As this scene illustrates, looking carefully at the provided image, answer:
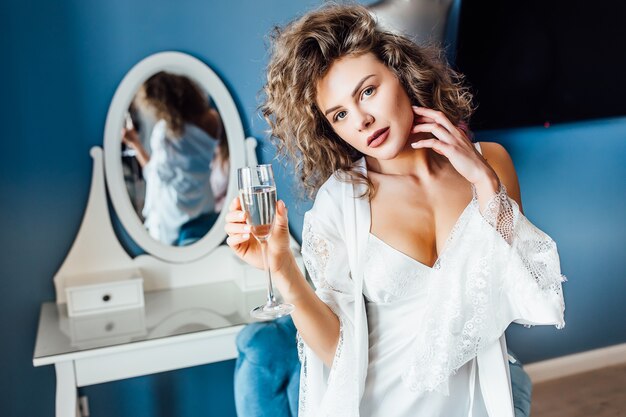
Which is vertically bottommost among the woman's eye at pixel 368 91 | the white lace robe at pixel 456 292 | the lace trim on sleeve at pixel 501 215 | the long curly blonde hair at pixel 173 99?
the white lace robe at pixel 456 292

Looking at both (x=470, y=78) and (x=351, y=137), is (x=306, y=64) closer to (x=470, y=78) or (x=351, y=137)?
(x=351, y=137)

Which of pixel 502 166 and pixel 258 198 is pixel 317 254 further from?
pixel 502 166

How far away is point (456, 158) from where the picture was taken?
1.26m

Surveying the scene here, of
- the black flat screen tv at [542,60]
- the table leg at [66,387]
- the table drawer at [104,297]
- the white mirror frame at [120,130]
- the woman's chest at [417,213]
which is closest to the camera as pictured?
the woman's chest at [417,213]

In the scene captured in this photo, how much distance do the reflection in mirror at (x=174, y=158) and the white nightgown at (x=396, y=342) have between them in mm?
970

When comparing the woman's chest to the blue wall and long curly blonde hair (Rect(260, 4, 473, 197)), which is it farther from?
the blue wall

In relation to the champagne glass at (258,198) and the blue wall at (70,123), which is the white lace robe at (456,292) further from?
the blue wall at (70,123)

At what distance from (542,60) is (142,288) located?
1649 millimetres

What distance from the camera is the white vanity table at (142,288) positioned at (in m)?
1.86

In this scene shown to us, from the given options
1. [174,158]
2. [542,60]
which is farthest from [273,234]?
[542,60]

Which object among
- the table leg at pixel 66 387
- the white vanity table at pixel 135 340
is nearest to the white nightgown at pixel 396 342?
the white vanity table at pixel 135 340

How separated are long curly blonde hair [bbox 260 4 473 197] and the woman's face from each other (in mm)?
23

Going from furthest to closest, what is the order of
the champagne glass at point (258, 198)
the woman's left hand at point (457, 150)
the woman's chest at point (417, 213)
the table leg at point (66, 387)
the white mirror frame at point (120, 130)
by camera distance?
1. the white mirror frame at point (120, 130)
2. the table leg at point (66, 387)
3. the woman's chest at point (417, 213)
4. the woman's left hand at point (457, 150)
5. the champagne glass at point (258, 198)

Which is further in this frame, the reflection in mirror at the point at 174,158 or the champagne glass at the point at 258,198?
the reflection in mirror at the point at 174,158
